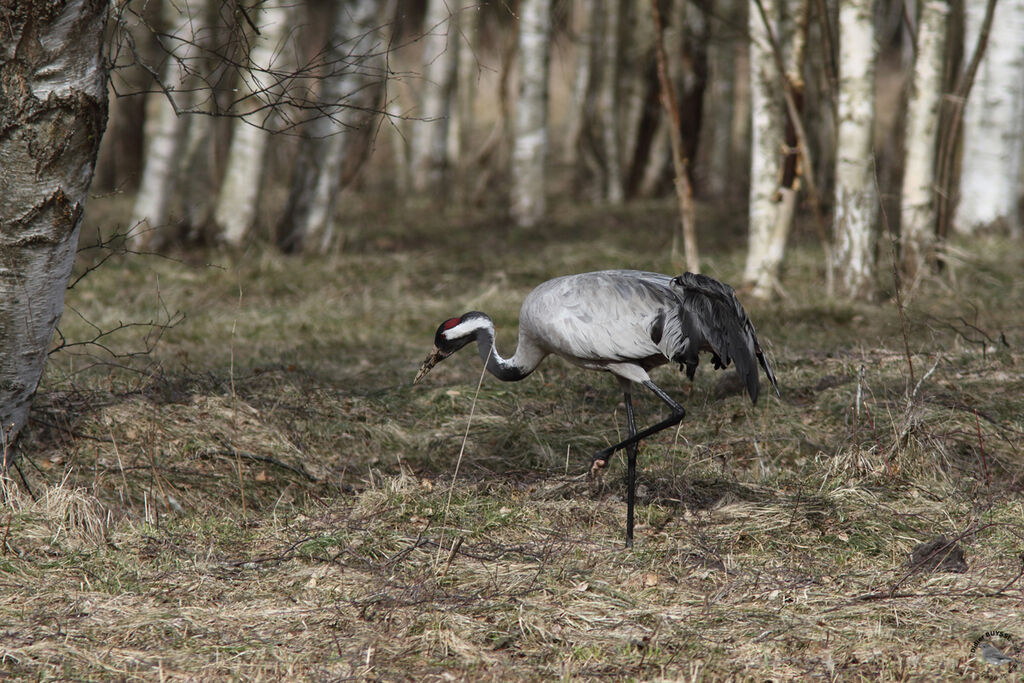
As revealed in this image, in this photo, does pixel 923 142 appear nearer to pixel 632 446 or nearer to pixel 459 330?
pixel 459 330

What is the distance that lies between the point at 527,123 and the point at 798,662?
10.3 m

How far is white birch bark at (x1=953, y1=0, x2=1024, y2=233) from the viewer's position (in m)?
11.2

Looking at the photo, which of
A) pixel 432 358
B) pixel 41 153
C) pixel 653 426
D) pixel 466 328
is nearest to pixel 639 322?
pixel 653 426

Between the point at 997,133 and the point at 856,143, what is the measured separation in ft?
12.4

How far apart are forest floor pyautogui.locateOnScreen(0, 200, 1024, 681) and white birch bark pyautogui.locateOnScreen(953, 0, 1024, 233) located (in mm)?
3868

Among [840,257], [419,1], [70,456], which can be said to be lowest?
[70,456]

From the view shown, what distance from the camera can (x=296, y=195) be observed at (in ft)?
37.6

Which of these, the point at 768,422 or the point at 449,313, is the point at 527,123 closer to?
the point at 449,313

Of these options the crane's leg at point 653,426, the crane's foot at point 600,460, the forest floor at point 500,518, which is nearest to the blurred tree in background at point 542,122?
the forest floor at point 500,518

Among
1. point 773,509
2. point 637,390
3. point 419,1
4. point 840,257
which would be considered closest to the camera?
point 773,509

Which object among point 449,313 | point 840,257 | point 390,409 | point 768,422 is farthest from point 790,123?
point 390,409

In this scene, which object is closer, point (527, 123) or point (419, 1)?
point (527, 123)

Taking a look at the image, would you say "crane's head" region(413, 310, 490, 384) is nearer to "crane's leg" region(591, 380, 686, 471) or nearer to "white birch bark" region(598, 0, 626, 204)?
"crane's leg" region(591, 380, 686, 471)

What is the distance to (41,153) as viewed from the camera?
4355mm
